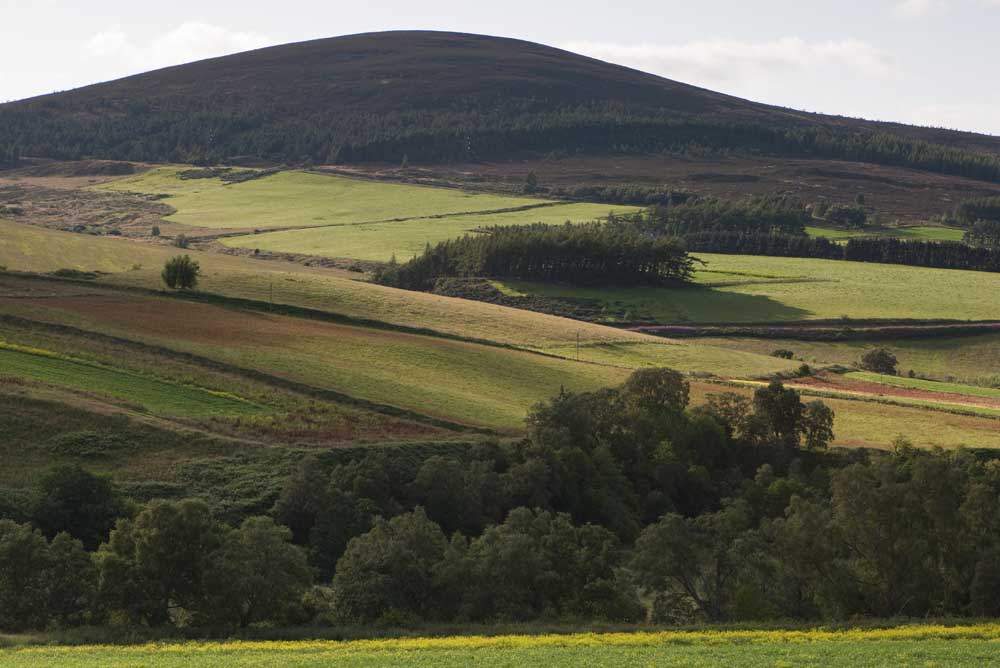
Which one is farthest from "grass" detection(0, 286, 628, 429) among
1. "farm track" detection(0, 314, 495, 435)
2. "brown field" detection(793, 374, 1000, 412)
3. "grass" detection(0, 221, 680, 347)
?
"brown field" detection(793, 374, 1000, 412)

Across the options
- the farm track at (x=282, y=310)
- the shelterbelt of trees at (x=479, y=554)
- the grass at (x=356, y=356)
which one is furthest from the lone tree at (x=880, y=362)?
the shelterbelt of trees at (x=479, y=554)

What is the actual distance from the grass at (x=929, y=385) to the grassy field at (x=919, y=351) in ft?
34.0

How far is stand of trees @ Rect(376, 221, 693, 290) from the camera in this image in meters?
142

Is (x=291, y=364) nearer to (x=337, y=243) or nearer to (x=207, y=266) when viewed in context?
(x=207, y=266)

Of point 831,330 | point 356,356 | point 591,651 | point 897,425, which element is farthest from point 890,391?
point 591,651

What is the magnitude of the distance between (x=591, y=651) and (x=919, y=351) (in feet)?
294

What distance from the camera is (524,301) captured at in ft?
433

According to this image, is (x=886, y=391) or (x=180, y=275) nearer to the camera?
(x=886, y=391)

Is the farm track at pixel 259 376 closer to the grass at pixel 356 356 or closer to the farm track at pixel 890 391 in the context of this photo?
the grass at pixel 356 356

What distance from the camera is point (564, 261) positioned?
143 meters

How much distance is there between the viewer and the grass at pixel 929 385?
89000 mm

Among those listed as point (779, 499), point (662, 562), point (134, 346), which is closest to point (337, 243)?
point (134, 346)

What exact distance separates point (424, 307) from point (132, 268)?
25.9 m

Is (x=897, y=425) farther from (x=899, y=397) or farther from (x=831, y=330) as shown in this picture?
(x=831, y=330)
